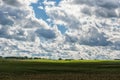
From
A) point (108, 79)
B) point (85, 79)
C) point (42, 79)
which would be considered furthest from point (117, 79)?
point (42, 79)

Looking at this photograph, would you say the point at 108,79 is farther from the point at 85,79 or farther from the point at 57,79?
the point at 57,79

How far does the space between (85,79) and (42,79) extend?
762cm

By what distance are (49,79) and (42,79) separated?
1.37 metres

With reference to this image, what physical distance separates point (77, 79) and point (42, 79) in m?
6.24

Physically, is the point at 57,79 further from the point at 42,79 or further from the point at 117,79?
the point at 117,79

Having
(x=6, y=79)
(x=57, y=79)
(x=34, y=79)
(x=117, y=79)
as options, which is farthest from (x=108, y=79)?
(x=6, y=79)

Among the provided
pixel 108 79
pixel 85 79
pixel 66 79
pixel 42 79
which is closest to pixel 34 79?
pixel 42 79

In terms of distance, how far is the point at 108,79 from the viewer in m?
52.1

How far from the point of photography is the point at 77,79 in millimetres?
52656

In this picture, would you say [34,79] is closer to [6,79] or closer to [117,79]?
[6,79]

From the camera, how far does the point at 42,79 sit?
54281 mm

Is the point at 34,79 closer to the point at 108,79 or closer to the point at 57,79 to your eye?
the point at 57,79

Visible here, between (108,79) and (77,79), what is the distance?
205 inches

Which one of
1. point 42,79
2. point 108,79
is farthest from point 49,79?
point 108,79
